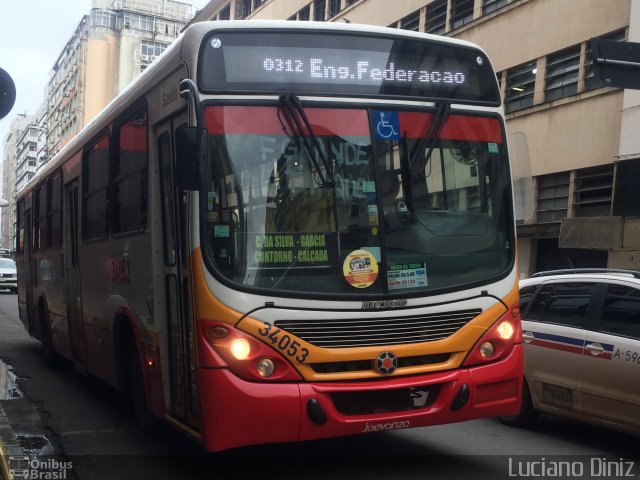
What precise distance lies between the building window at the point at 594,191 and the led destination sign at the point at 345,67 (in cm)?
1541

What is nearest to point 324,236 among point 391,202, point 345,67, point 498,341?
point 391,202

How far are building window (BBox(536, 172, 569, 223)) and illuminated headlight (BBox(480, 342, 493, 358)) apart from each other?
17.2 metres

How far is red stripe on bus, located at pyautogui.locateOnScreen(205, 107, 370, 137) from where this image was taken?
17.6ft

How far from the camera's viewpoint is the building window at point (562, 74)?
2166 centimetres

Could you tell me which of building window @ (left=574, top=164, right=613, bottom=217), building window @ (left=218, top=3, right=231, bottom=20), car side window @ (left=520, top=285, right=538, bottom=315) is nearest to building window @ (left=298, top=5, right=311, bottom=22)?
building window @ (left=218, top=3, right=231, bottom=20)

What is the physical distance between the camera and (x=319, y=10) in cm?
3681

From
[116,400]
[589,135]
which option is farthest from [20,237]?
[589,135]

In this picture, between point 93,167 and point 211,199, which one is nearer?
point 211,199

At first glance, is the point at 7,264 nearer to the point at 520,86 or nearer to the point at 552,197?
the point at 520,86

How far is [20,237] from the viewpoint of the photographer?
14.4 meters

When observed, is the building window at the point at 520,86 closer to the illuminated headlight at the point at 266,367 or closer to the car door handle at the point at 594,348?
the car door handle at the point at 594,348

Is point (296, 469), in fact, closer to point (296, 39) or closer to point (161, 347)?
point (161, 347)

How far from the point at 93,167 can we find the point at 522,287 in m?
4.63

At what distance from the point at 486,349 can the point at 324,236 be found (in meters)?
1.44
